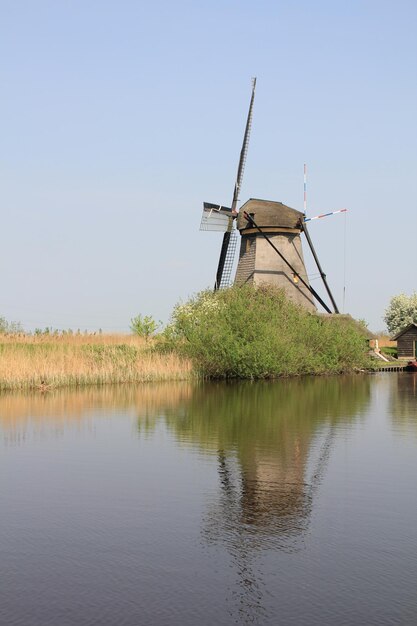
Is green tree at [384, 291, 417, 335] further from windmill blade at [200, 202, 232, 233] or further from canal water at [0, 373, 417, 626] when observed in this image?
canal water at [0, 373, 417, 626]

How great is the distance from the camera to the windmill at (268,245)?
46.6 m

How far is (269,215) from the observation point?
4669cm

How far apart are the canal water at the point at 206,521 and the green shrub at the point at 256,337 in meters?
15.2

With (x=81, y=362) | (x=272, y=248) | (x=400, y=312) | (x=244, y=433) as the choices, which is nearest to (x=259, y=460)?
(x=244, y=433)

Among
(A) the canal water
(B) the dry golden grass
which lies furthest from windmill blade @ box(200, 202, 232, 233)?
(A) the canal water

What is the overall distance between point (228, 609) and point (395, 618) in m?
1.40

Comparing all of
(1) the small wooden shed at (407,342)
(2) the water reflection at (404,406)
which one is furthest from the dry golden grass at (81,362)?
(1) the small wooden shed at (407,342)

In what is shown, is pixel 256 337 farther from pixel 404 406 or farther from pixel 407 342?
pixel 407 342

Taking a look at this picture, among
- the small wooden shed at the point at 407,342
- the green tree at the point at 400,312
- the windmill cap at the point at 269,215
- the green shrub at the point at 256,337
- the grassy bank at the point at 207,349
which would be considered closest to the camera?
the grassy bank at the point at 207,349

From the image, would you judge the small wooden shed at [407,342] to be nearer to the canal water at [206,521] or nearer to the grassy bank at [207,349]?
the grassy bank at [207,349]

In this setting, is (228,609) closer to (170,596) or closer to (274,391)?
(170,596)

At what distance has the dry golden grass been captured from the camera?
27.8m

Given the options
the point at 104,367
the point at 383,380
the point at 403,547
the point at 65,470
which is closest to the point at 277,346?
the point at 383,380

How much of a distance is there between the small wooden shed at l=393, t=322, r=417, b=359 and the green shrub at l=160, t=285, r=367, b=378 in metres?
14.0
